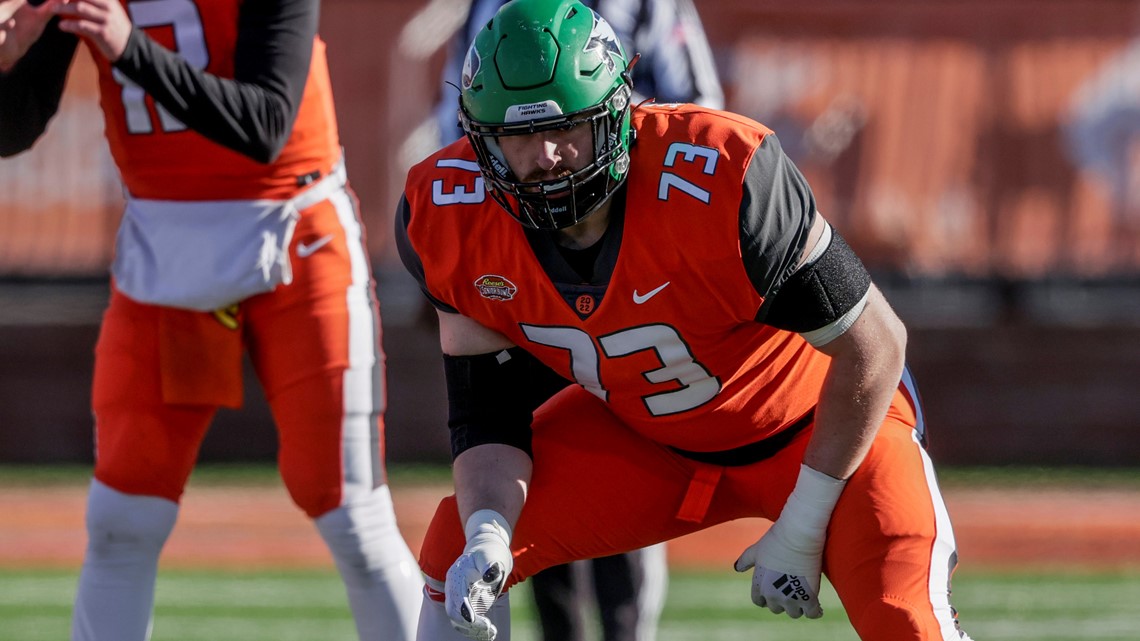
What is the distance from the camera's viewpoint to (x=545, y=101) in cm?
258

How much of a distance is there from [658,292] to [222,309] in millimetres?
1080

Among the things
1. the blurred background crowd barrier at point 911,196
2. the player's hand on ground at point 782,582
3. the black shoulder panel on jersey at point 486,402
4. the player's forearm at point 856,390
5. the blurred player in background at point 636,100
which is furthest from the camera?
→ the blurred background crowd barrier at point 911,196

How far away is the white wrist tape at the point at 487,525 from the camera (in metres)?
2.69

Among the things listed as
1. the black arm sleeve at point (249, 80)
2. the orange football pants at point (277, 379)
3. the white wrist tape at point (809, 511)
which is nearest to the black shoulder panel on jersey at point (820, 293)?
the white wrist tape at point (809, 511)

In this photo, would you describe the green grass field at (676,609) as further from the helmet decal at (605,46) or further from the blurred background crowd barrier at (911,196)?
the blurred background crowd barrier at (911,196)

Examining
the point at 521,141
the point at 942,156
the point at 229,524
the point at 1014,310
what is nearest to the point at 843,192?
the point at 942,156

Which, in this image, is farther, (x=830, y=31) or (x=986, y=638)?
(x=830, y=31)

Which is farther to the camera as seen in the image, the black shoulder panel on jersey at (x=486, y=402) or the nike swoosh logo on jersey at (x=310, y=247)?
the nike swoosh logo on jersey at (x=310, y=247)

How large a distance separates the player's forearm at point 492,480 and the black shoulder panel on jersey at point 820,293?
56 centimetres

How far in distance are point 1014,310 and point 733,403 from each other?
5994mm

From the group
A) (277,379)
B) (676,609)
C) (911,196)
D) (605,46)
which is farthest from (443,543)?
(911,196)

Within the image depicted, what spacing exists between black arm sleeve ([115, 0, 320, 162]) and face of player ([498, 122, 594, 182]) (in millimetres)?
696

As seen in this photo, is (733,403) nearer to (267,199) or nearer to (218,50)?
(267,199)

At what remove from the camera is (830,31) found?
27.9ft
